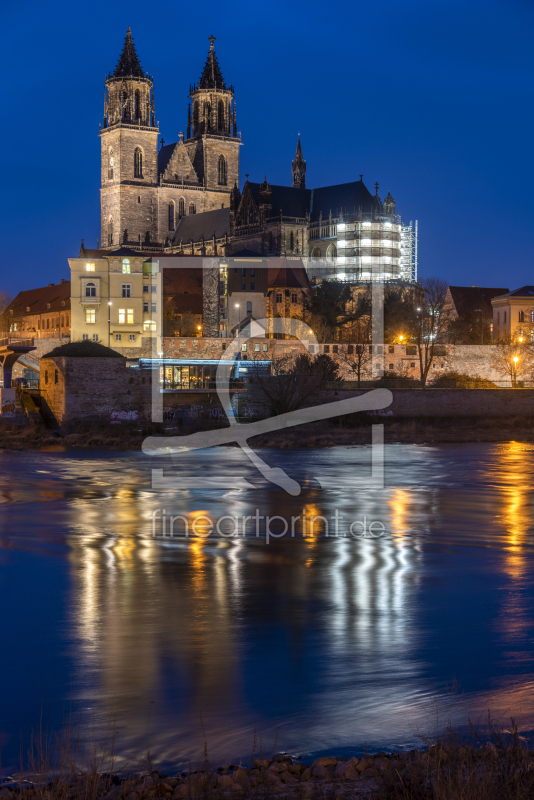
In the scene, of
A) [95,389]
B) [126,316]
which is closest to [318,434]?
[95,389]

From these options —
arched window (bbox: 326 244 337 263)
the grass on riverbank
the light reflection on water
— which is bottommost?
the light reflection on water

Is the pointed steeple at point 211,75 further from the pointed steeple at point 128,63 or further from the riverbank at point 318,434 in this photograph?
the riverbank at point 318,434

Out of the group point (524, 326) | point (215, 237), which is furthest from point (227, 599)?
point (215, 237)

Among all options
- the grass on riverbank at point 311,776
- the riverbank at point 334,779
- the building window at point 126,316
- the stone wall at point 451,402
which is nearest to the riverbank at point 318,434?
the stone wall at point 451,402

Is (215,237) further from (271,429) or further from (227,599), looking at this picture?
(227,599)

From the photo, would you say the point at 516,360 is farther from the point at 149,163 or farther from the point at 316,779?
the point at 149,163

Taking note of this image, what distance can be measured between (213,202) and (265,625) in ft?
369

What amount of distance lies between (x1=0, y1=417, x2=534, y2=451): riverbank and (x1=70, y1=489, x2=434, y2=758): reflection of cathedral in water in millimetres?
20053

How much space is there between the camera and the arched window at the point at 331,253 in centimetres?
9712

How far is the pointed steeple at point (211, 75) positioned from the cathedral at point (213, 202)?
0.14 m

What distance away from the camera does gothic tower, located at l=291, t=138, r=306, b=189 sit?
4673 inches

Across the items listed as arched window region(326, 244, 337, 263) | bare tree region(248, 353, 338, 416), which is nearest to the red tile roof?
arched window region(326, 244, 337, 263)

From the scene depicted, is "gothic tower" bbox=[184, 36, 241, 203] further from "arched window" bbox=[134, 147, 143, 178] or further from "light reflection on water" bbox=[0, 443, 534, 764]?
"light reflection on water" bbox=[0, 443, 534, 764]

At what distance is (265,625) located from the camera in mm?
10328
